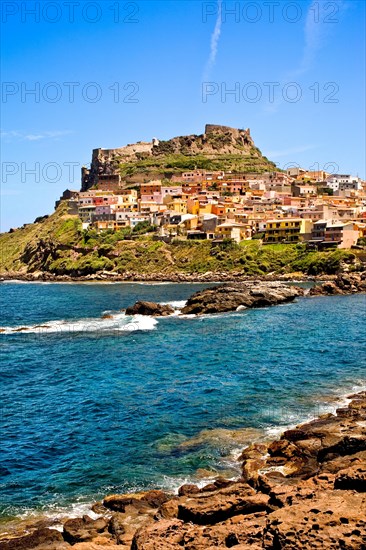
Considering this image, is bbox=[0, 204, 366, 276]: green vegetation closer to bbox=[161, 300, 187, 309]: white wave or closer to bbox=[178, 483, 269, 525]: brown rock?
bbox=[161, 300, 187, 309]: white wave

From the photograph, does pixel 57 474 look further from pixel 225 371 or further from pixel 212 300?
pixel 212 300

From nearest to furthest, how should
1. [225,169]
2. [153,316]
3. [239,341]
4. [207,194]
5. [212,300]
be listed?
[239,341] < [153,316] < [212,300] < [207,194] < [225,169]

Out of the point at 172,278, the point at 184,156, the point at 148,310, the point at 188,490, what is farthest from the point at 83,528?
the point at 184,156

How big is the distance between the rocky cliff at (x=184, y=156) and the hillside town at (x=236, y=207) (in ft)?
33.7

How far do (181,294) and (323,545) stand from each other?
65304mm

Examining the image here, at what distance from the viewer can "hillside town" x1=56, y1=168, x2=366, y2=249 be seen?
4038 inches

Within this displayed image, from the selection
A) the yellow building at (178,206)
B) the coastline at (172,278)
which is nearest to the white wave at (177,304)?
the coastline at (172,278)

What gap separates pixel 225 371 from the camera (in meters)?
31.4

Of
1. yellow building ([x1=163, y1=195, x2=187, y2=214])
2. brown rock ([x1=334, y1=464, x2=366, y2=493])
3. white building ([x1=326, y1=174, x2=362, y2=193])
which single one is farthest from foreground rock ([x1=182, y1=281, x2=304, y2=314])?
white building ([x1=326, y1=174, x2=362, y2=193])

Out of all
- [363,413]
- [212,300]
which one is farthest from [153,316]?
[363,413]

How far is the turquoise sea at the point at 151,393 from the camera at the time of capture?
1839 centimetres

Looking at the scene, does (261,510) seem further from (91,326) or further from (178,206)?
(178,206)

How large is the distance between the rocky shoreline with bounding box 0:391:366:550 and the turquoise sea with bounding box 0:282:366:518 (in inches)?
51.1

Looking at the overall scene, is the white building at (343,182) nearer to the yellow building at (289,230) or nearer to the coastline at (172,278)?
the yellow building at (289,230)
